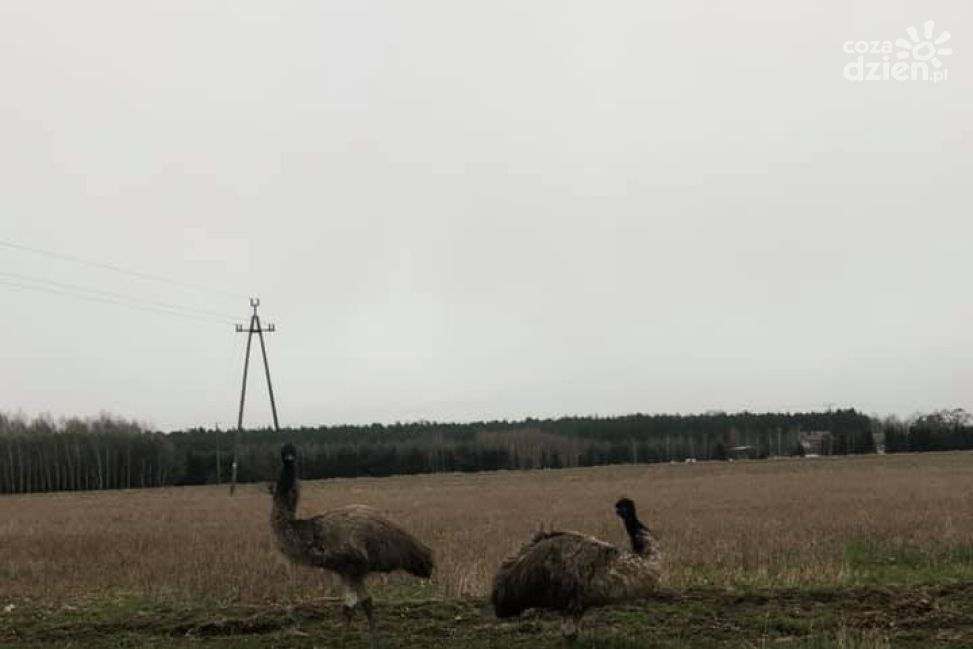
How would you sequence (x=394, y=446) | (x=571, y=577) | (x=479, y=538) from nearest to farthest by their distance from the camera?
1. (x=571, y=577)
2. (x=479, y=538)
3. (x=394, y=446)

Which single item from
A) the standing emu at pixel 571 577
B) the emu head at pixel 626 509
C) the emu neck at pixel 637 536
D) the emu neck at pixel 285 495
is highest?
the emu neck at pixel 285 495

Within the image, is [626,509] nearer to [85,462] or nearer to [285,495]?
[285,495]

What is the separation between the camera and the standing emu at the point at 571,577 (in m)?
9.77

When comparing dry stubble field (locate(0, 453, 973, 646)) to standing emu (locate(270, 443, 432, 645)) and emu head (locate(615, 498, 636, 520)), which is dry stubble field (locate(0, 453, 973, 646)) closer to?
standing emu (locate(270, 443, 432, 645))

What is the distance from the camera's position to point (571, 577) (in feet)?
32.1

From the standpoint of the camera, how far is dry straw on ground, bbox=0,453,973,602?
15016mm

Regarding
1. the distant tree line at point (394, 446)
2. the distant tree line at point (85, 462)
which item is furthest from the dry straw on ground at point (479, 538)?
the distant tree line at point (85, 462)

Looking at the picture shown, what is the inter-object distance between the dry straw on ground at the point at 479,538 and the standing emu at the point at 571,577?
3.12m

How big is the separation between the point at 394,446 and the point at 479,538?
96.6 meters

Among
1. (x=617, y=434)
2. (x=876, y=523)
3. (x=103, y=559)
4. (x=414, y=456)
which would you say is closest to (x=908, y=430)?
(x=617, y=434)

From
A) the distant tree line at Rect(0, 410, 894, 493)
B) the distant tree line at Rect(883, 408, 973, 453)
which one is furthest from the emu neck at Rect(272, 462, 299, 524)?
the distant tree line at Rect(883, 408, 973, 453)

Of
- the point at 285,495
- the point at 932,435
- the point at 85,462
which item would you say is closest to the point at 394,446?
the point at 85,462

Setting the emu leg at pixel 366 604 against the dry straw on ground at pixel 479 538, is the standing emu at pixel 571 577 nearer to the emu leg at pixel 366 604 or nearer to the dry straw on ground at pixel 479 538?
the emu leg at pixel 366 604

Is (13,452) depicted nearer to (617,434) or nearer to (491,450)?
(491,450)
